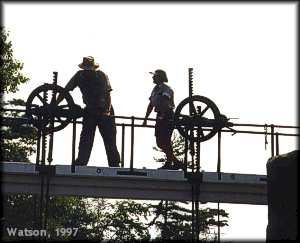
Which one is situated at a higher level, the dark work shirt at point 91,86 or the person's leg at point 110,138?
the dark work shirt at point 91,86

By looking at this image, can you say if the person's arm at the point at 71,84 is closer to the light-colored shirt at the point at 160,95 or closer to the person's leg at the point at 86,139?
the person's leg at the point at 86,139

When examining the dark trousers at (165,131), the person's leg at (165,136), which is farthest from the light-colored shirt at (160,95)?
the person's leg at (165,136)

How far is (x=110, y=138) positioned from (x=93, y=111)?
59 centimetres

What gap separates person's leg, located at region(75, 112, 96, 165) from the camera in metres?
10.8

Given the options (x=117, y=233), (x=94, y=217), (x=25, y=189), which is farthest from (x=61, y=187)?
(x=94, y=217)

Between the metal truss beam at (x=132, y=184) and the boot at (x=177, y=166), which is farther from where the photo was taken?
the boot at (x=177, y=166)

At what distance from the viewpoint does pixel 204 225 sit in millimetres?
34312

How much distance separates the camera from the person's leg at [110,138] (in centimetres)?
1091

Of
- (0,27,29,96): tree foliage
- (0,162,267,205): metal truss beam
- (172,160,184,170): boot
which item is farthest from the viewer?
(0,27,29,96): tree foliage

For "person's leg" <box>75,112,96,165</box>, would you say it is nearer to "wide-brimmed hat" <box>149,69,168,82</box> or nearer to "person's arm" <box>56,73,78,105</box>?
"person's arm" <box>56,73,78,105</box>

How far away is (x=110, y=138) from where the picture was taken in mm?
10969

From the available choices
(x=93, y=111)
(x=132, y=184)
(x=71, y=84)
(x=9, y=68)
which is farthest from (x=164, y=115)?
(x=9, y=68)

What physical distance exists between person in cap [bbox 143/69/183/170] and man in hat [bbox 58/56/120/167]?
713 mm

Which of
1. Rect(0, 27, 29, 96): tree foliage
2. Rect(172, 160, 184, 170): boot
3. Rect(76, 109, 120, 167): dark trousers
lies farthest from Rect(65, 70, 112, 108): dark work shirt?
Rect(0, 27, 29, 96): tree foliage
